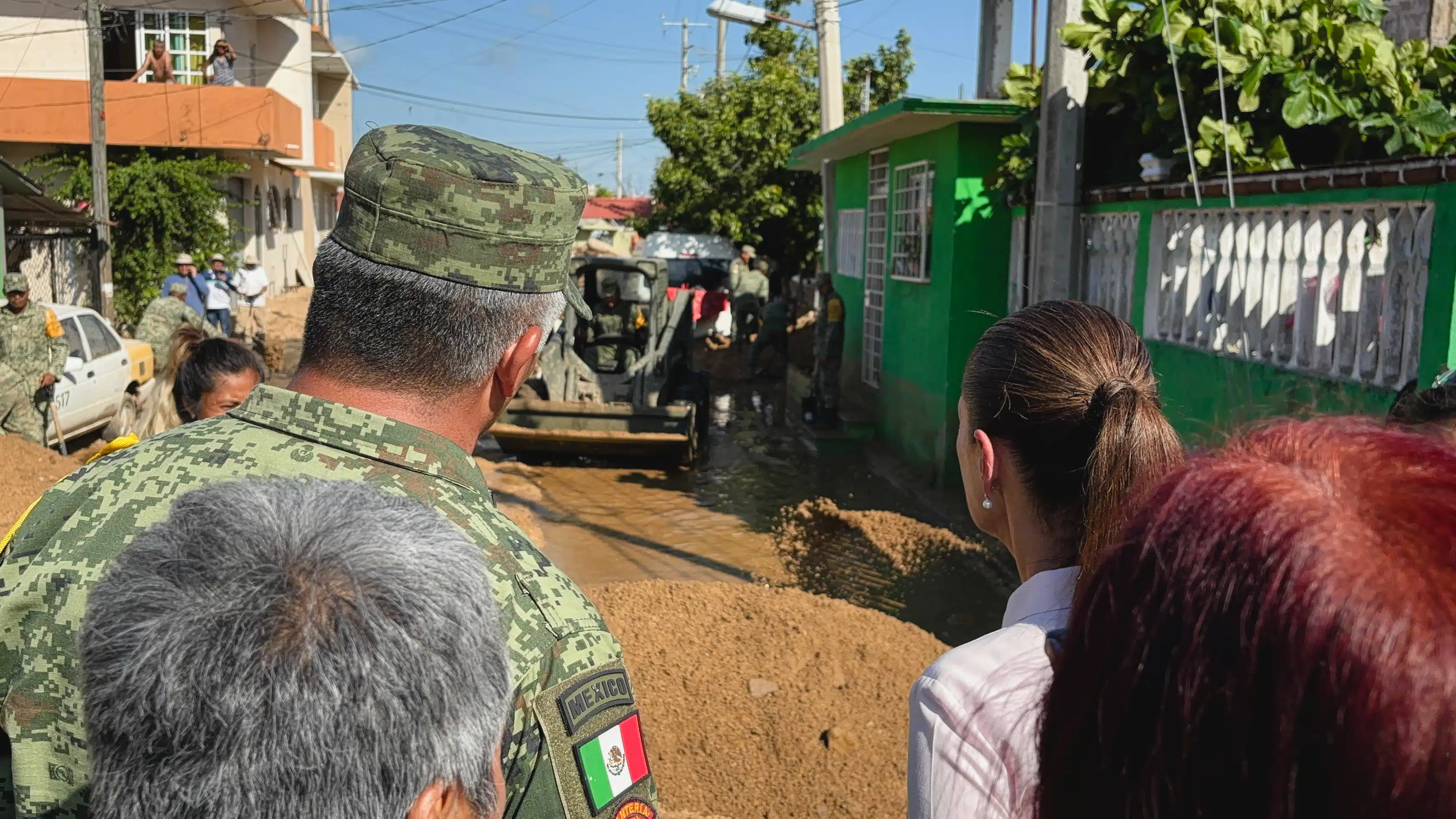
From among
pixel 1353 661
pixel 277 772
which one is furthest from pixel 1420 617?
pixel 277 772

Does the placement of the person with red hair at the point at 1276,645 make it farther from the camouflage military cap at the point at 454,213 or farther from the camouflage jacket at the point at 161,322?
the camouflage jacket at the point at 161,322

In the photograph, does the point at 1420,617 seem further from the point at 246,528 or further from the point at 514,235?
the point at 514,235

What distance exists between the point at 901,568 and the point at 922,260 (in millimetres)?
3670

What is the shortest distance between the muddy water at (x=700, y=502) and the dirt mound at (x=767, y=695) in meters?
2.12

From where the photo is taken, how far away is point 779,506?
9.66 metres

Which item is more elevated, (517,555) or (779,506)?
(517,555)

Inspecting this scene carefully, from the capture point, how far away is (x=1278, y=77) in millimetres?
6293

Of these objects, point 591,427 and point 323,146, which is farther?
point 323,146

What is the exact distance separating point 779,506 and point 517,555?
8341mm

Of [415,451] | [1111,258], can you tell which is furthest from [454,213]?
[1111,258]

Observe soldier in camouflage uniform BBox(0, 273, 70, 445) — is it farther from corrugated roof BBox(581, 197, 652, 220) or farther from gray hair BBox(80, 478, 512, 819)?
corrugated roof BBox(581, 197, 652, 220)

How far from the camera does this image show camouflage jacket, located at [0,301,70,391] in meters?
8.63

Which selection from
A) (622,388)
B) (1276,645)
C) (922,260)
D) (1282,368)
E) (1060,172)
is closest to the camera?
(1276,645)

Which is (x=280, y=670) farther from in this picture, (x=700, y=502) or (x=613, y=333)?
(x=613, y=333)
